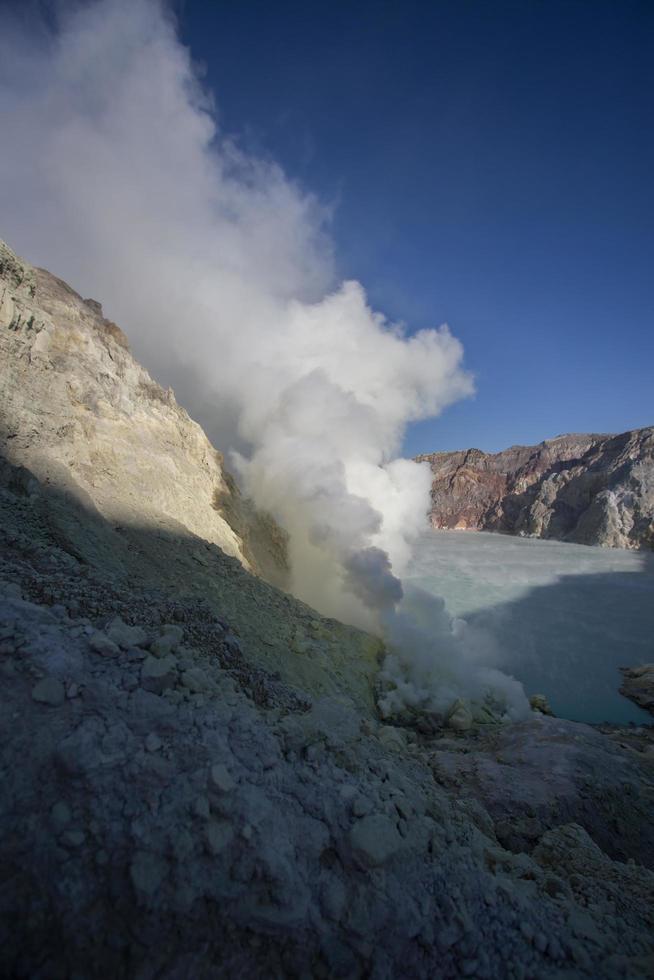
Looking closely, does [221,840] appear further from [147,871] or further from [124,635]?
[124,635]

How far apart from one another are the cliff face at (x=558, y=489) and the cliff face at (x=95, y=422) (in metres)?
53.6

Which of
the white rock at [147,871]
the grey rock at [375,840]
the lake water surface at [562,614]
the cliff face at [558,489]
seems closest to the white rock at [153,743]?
the white rock at [147,871]

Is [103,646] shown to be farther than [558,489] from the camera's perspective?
No

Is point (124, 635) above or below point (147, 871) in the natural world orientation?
above

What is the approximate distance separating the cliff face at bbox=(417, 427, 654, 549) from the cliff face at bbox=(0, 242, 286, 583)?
53626 millimetres

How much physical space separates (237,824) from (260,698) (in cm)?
164

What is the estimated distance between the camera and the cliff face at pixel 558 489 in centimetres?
5062

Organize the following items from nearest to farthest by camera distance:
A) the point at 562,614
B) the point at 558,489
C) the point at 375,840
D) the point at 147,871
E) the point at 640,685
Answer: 1. the point at 147,871
2. the point at 375,840
3. the point at 640,685
4. the point at 562,614
5. the point at 558,489

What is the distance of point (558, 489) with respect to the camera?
64625mm

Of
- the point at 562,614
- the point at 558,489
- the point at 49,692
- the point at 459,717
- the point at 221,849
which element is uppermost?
the point at 558,489

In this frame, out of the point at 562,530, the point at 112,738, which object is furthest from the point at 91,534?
the point at 562,530

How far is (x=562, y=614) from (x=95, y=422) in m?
22.2

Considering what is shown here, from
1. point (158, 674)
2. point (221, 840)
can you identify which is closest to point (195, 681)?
point (158, 674)

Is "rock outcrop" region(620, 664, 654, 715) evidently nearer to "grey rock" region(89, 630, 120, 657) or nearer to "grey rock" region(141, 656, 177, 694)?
"grey rock" region(141, 656, 177, 694)
